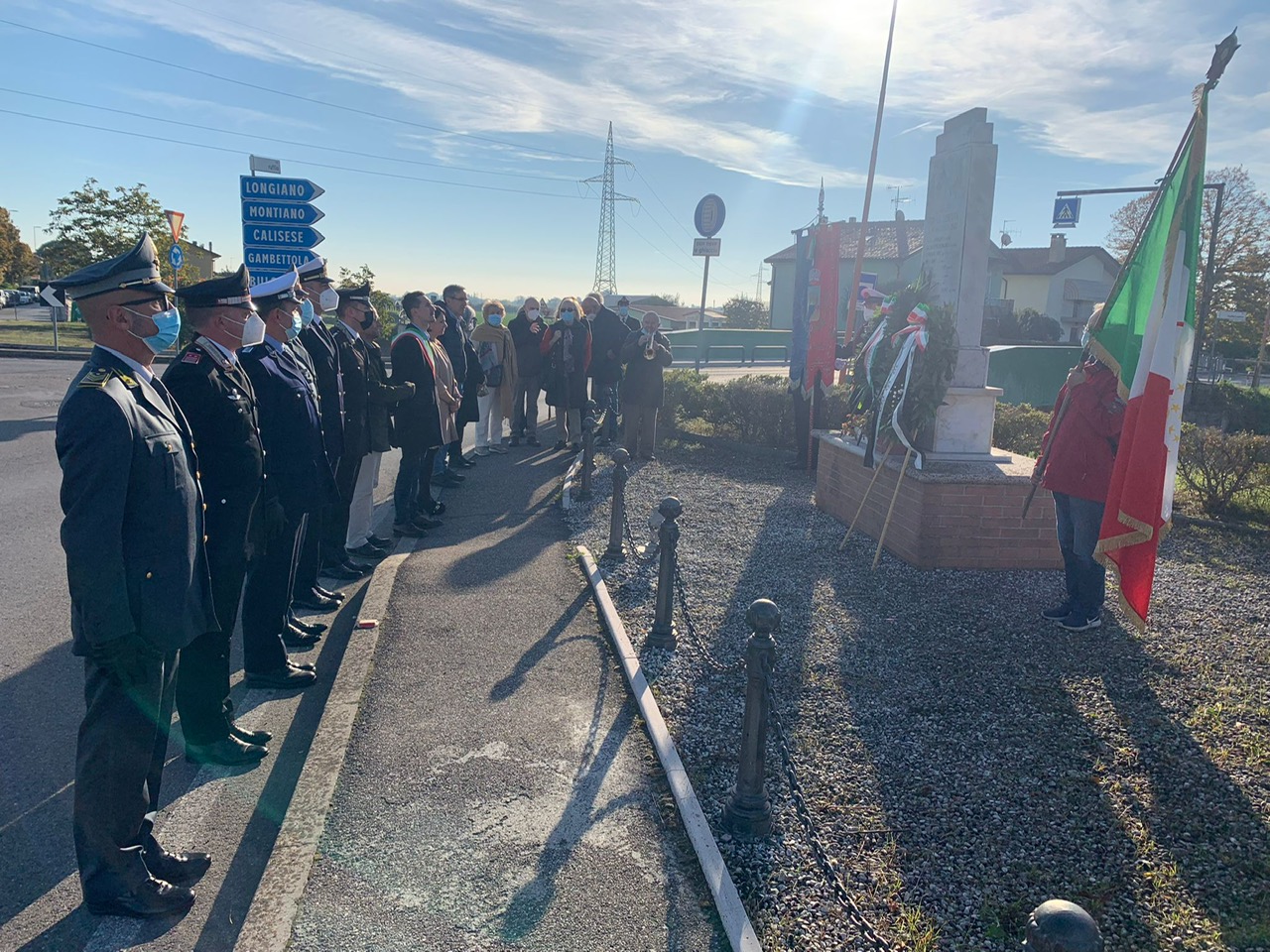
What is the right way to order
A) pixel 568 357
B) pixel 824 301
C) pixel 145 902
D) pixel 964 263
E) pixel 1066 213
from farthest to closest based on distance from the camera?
pixel 1066 213
pixel 568 357
pixel 824 301
pixel 964 263
pixel 145 902

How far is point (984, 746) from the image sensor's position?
14.6 ft

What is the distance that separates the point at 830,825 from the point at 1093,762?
1.58m

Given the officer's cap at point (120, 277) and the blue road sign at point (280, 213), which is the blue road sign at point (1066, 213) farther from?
the officer's cap at point (120, 277)

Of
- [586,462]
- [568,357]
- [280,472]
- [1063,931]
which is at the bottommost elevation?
[586,462]

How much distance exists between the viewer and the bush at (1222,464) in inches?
372

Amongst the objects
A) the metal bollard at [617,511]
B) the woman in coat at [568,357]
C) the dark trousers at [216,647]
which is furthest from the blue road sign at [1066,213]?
the dark trousers at [216,647]

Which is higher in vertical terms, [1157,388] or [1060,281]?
[1060,281]

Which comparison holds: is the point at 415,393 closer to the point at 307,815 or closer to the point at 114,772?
the point at 307,815

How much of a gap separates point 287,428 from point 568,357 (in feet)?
27.3

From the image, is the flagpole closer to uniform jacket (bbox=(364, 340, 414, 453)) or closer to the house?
uniform jacket (bbox=(364, 340, 414, 453))

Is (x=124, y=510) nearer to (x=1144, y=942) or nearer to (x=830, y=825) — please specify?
(x=830, y=825)

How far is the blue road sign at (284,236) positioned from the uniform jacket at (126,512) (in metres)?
6.76

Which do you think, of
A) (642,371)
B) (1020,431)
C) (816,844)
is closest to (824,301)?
(642,371)

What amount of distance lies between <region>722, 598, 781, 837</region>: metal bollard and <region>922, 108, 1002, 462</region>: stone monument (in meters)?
4.82
